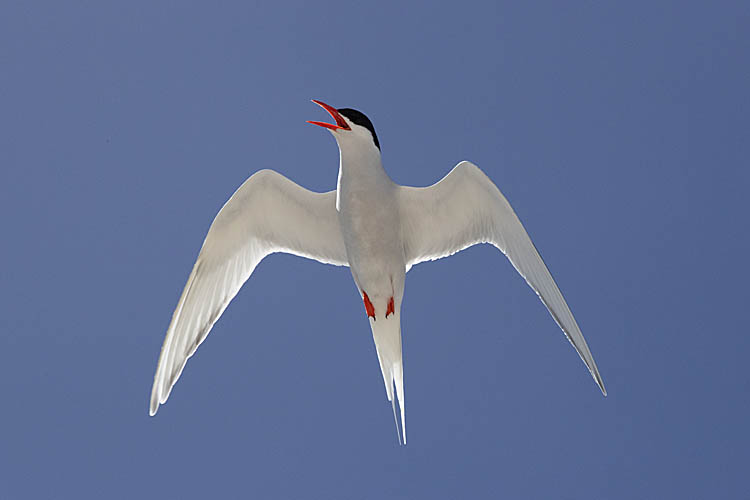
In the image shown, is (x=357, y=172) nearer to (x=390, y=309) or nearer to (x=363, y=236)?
(x=363, y=236)

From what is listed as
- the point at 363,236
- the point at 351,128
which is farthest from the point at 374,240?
the point at 351,128

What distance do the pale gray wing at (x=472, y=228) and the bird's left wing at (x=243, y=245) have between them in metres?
0.68

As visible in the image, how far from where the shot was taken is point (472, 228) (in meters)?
5.21

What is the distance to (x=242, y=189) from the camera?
5008 millimetres

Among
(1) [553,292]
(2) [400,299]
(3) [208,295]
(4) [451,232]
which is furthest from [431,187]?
(3) [208,295]

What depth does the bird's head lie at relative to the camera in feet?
15.2

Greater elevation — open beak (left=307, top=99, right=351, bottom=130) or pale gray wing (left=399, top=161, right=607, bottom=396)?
open beak (left=307, top=99, right=351, bottom=130)

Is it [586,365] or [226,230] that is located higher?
[226,230]

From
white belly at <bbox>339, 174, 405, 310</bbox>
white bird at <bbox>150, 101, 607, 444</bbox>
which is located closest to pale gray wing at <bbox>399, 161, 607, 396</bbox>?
white bird at <bbox>150, 101, 607, 444</bbox>

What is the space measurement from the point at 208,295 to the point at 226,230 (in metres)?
0.58

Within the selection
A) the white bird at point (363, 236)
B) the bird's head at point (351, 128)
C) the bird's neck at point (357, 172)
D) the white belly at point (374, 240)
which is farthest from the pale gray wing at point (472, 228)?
the bird's head at point (351, 128)

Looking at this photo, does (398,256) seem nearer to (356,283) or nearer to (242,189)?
(356,283)

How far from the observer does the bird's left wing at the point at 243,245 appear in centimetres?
502

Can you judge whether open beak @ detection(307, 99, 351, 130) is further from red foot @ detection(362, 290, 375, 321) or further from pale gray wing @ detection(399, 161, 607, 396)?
red foot @ detection(362, 290, 375, 321)
